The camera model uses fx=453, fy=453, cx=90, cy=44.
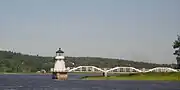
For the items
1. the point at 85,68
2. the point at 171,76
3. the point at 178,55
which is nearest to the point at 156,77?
the point at 171,76

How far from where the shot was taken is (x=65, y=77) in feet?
A: 527

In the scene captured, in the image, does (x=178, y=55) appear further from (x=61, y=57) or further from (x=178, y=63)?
(x=61, y=57)

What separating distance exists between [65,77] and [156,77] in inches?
1263

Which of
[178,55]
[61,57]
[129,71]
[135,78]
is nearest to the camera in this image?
[61,57]

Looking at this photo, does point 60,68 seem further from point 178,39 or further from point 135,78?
point 178,39

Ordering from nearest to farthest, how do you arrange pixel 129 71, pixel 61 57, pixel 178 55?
pixel 61 57
pixel 178 55
pixel 129 71

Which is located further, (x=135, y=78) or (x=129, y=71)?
(x=129, y=71)

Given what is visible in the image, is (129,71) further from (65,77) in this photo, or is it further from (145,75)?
(65,77)

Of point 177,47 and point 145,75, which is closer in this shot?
point 145,75

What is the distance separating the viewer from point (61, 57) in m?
155

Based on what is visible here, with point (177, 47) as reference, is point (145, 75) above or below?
below

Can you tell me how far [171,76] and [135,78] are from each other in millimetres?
16600

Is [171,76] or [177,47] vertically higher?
[177,47]

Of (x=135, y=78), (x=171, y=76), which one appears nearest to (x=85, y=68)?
(x=135, y=78)
